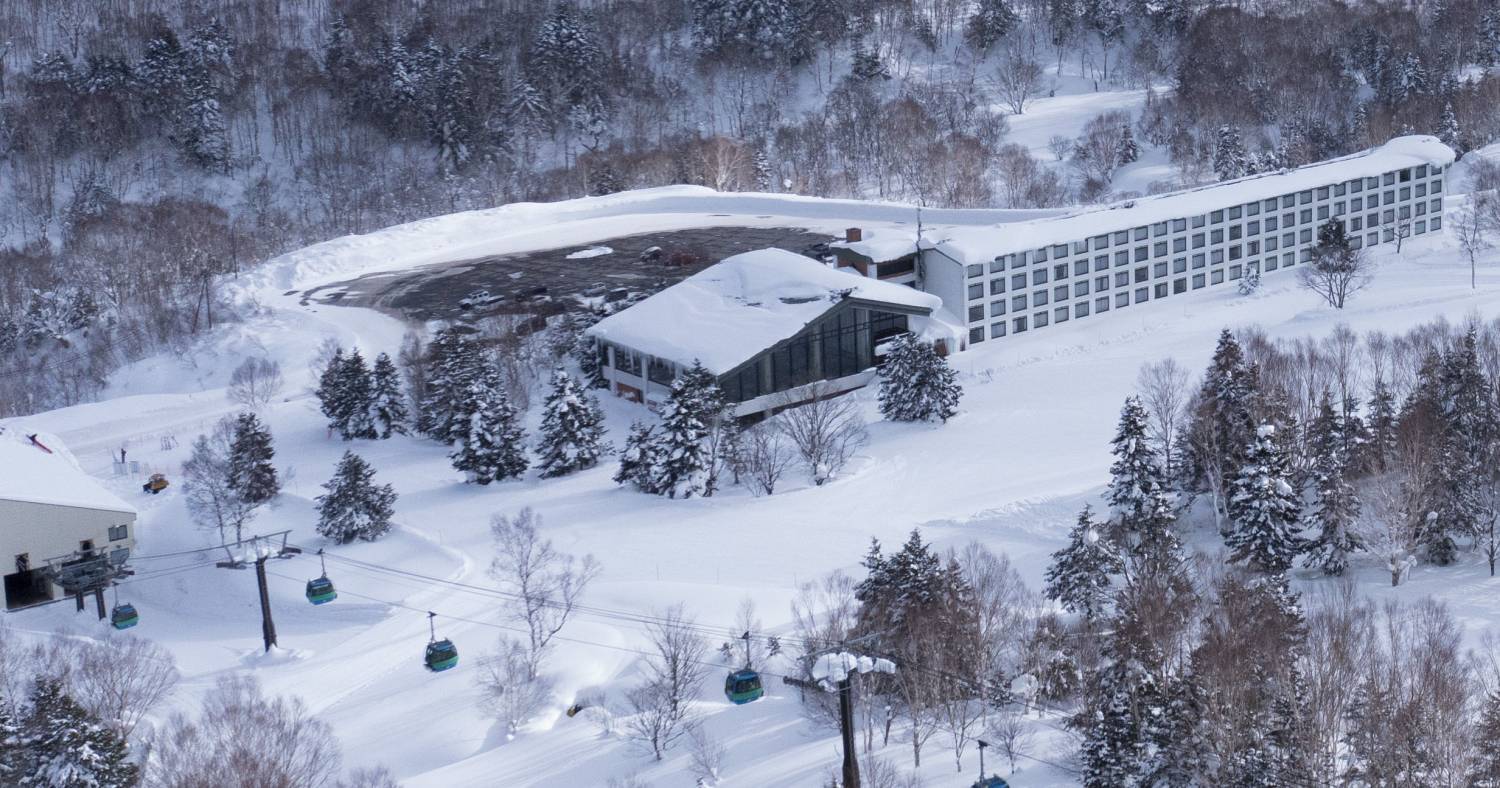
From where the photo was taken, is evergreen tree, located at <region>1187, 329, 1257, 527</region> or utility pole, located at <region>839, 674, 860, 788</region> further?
evergreen tree, located at <region>1187, 329, 1257, 527</region>

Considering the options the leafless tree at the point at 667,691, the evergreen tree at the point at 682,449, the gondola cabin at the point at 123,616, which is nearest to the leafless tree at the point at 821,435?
the evergreen tree at the point at 682,449

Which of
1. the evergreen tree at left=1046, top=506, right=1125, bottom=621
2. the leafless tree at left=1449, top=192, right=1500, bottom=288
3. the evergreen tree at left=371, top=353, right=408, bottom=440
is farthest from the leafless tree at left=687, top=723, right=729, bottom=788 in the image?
the leafless tree at left=1449, top=192, right=1500, bottom=288

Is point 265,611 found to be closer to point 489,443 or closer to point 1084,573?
point 489,443

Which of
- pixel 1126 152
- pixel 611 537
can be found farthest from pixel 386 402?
pixel 1126 152

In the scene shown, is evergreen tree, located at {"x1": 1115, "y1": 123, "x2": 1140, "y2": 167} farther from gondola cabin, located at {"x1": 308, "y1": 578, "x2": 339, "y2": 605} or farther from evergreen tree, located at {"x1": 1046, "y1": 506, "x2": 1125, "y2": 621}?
gondola cabin, located at {"x1": 308, "y1": 578, "x2": 339, "y2": 605}

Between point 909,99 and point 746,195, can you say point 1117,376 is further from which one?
point 909,99

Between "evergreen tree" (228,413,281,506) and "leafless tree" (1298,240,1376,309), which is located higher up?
"leafless tree" (1298,240,1376,309)

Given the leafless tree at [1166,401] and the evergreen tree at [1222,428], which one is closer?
the evergreen tree at [1222,428]

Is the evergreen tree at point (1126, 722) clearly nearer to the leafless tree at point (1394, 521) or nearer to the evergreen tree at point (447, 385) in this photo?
the leafless tree at point (1394, 521)
